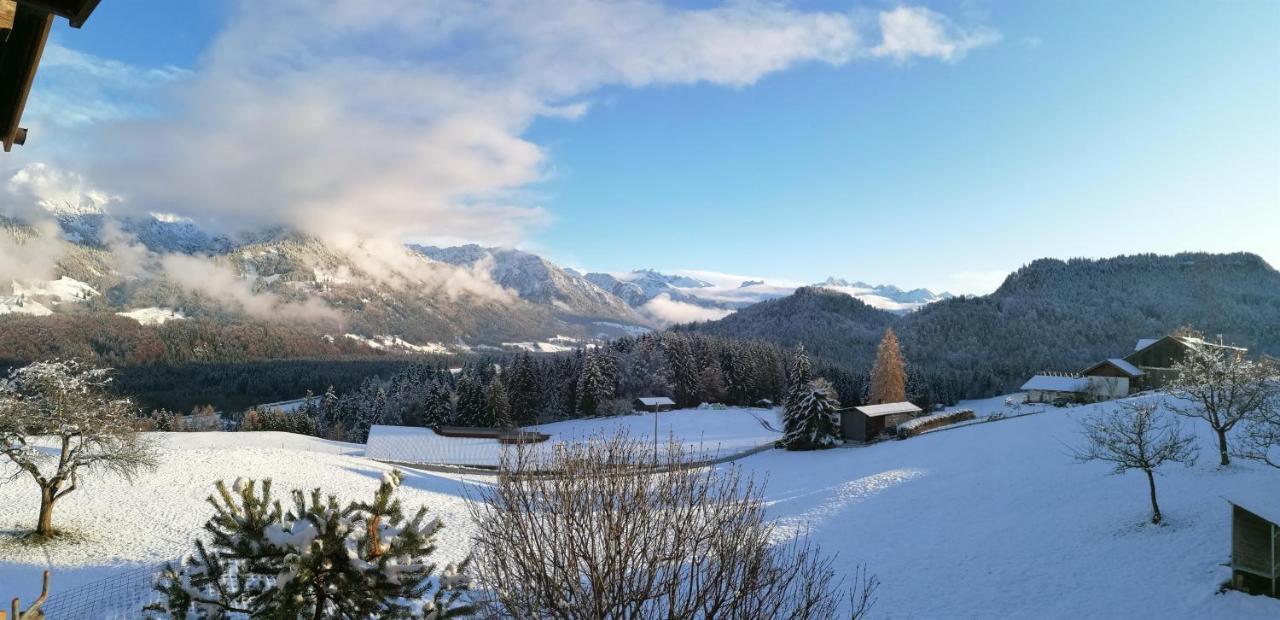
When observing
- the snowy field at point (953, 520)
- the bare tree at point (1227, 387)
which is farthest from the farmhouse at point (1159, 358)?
the bare tree at point (1227, 387)

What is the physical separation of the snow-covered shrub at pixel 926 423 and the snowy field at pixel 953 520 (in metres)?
8.25

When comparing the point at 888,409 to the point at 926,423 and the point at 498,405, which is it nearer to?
the point at 926,423

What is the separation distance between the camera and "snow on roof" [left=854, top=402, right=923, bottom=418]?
50.5m

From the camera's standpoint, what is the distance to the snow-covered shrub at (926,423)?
49.8 meters

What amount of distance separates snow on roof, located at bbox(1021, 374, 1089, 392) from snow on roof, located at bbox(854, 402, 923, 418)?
15.4 meters

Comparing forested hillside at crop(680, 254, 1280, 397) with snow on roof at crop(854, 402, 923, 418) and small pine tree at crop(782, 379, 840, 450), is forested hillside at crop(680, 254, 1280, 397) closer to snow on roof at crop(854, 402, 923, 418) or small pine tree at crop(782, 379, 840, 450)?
snow on roof at crop(854, 402, 923, 418)

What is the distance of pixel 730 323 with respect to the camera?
183 m

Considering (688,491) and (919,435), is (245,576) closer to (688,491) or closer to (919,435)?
(688,491)

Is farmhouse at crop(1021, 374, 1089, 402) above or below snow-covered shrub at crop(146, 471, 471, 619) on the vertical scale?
above

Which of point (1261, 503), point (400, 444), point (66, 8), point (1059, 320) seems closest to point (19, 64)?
point (66, 8)

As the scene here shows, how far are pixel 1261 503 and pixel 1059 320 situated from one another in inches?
5777

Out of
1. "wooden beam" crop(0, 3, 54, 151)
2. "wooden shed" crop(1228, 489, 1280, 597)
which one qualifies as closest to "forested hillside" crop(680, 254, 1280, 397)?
"wooden shed" crop(1228, 489, 1280, 597)

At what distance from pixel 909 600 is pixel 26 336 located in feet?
697

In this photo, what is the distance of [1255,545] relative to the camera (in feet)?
50.1
